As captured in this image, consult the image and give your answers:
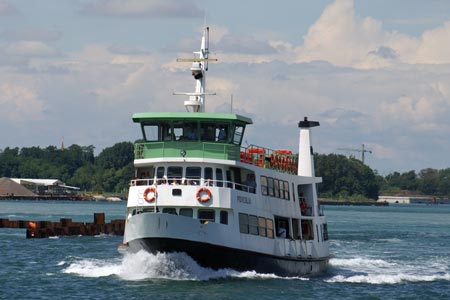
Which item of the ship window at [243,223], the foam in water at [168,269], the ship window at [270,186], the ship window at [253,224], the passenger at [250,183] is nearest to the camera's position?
the foam in water at [168,269]

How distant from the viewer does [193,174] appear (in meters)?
47.2

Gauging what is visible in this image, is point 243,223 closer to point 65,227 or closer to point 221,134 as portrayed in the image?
point 221,134

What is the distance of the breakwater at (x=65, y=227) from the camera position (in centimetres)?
8644

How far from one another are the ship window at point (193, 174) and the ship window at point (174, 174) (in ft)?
1.01

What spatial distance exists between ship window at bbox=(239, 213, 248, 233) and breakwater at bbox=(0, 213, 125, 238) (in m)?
40.5

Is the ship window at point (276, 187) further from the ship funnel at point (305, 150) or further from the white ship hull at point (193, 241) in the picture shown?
the ship funnel at point (305, 150)

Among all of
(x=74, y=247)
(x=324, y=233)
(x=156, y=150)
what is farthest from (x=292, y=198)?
(x=74, y=247)

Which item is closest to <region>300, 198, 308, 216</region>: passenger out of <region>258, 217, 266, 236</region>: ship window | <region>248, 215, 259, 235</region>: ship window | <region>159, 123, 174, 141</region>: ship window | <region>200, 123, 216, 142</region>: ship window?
<region>258, 217, 266, 236</region>: ship window

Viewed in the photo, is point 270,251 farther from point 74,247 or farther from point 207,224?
point 74,247

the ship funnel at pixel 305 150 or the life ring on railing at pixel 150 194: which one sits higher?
the ship funnel at pixel 305 150

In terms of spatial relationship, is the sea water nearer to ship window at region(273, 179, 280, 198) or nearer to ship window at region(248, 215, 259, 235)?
ship window at region(248, 215, 259, 235)

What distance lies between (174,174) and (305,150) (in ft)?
38.5

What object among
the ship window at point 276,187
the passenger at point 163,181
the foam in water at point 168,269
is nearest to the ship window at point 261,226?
the foam in water at point 168,269

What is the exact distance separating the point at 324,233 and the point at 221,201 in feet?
38.1
